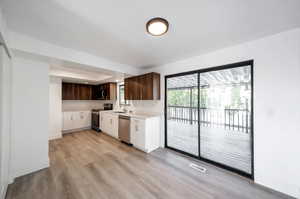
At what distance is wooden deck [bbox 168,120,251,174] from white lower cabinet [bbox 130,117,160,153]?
1.40 feet

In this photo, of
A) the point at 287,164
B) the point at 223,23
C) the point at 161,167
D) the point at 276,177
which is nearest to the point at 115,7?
the point at 223,23

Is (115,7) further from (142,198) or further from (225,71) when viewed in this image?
(142,198)

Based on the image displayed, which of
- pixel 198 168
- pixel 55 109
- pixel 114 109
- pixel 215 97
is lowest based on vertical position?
pixel 198 168

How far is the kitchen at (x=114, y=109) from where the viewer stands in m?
3.31

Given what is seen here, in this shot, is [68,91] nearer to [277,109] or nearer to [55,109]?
[55,109]

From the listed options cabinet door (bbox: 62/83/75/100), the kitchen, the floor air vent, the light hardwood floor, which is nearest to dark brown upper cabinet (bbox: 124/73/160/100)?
the kitchen

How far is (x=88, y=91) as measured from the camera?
5902 mm

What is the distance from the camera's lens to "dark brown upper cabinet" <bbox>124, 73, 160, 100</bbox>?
3.33 meters

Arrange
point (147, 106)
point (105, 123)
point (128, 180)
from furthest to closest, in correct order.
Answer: point (105, 123) → point (147, 106) → point (128, 180)

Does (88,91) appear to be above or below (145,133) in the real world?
above

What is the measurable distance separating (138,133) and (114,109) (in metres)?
2.73

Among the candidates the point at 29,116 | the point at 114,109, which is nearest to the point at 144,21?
the point at 29,116

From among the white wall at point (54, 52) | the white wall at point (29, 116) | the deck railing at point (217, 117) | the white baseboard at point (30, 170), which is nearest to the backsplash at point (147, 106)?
the deck railing at point (217, 117)

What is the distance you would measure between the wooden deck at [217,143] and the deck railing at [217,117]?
0.12 metres
